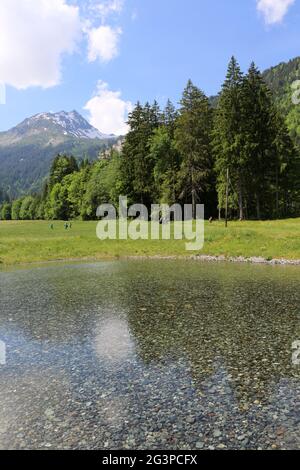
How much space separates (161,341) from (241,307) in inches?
302

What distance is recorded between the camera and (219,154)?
73.1 m

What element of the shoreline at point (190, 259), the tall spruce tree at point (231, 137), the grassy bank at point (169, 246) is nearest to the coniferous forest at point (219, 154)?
the tall spruce tree at point (231, 137)

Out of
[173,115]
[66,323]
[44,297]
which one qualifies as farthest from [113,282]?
[173,115]

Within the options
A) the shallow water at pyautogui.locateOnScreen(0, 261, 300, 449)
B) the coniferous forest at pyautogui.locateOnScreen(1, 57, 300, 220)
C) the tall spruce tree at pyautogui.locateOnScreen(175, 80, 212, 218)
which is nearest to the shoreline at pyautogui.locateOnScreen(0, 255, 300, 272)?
the shallow water at pyautogui.locateOnScreen(0, 261, 300, 449)

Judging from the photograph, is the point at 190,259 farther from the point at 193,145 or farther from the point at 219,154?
the point at 193,145

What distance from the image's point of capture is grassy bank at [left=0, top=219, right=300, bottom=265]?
45781mm

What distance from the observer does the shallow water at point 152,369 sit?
1001 cm

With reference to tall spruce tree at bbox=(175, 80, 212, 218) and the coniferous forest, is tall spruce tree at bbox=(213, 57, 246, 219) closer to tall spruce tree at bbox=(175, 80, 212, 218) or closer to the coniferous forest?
the coniferous forest

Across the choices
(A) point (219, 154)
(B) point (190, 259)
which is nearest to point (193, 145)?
(A) point (219, 154)

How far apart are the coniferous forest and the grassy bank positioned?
15.6 m

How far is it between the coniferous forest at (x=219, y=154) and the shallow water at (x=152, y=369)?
44.6 metres

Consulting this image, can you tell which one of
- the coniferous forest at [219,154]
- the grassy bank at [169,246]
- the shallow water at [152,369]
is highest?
the coniferous forest at [219,154]

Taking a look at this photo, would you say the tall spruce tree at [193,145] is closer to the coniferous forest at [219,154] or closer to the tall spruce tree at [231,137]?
the coniferous forest at [219,154]
